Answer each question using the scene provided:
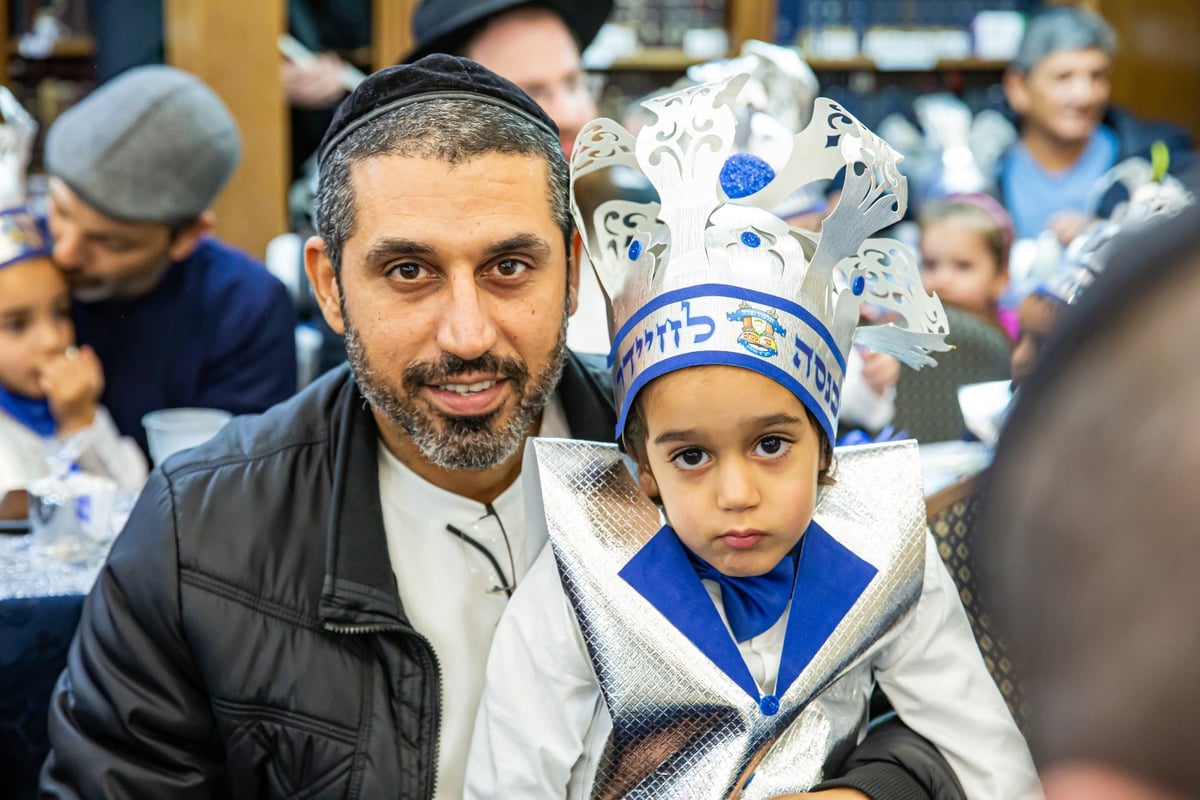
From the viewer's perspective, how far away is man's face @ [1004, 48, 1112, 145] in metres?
5.27

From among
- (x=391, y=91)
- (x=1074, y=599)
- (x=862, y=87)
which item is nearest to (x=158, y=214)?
(x=391, y=91)

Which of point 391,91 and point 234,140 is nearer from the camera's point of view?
point 391,91

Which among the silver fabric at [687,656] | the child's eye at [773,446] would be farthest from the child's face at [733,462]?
the silver fabric at [687,656]

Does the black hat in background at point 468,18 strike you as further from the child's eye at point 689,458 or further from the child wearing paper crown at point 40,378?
the child's eye at point 689,458

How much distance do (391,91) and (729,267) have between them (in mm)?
475

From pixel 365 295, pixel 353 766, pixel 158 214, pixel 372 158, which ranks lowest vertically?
pixel 353 766

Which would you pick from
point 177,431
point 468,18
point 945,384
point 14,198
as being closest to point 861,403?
point 945,384

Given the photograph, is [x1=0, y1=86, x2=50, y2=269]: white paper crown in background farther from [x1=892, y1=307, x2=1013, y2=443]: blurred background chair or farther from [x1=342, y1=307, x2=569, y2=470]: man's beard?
[x1=892, y1=307, x2=1013, y2=443]: blurred background chair

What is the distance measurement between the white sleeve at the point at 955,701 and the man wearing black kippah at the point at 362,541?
0.05 metres

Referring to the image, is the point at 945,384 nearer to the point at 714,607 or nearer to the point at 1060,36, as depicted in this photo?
the point at 714,607

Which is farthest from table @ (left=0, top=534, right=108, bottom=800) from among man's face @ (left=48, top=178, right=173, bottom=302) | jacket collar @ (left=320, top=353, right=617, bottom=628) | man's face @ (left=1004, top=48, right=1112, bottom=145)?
man's face @ (left=1004, top=48, right=1112, bottom=145)

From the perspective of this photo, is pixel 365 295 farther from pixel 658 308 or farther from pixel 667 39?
pixel 667 39

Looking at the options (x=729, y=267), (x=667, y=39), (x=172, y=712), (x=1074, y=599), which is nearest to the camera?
(x=1074, y=599)

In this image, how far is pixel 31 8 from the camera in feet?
16.9
